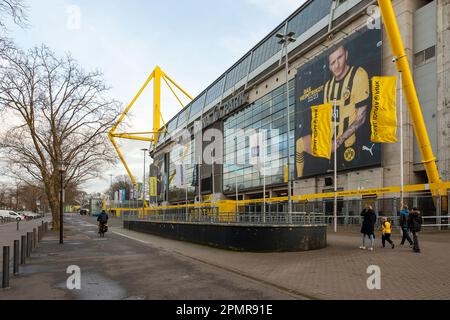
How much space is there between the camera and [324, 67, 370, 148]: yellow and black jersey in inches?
1362

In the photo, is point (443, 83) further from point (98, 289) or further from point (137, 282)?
point (98, 289)

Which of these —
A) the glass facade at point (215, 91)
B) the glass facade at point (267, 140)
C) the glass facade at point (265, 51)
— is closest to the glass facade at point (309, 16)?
the glass facade at point (265, 51)

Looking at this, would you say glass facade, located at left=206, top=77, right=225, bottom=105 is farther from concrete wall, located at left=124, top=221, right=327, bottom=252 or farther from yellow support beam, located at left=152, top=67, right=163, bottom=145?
concrete wall, located at left=124, top=221, right=327, bottom=252

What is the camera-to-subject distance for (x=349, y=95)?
119 ft

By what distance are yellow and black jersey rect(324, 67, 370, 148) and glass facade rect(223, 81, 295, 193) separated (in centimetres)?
843

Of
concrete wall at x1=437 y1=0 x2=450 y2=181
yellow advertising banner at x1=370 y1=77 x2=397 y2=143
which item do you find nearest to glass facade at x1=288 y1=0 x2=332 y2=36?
concrete wall at x1=437 y1=0 x2=450 y2=181

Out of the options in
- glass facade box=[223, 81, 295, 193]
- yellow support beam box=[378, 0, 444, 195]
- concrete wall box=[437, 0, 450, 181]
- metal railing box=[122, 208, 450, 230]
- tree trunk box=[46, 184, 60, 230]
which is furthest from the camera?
glass facade box=[223, 81, 295, 193]

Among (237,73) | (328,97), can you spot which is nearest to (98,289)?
(328,97)

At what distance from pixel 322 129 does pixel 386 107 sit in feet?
16.2

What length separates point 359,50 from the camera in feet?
117

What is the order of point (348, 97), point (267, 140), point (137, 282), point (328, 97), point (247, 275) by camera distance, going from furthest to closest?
point (267, 140), point (328, 97), point (348, 97), point (247, 275), point (137, 282)

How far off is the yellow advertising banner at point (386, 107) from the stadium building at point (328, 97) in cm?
584
